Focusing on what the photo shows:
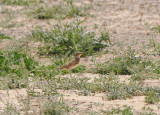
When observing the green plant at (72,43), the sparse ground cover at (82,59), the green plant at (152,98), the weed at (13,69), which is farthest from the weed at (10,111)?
the green plant at (72,43)

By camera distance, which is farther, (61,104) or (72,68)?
(72,68)

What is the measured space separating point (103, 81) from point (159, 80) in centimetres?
84

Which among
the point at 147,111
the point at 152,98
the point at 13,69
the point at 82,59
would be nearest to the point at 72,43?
the point at 82,59

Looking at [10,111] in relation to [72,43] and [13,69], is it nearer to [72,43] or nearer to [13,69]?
[13,69]

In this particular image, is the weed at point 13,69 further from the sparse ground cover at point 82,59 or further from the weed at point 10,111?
the weed at point 10,111

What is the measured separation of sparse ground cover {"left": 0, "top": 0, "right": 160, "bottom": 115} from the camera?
551 centimetres

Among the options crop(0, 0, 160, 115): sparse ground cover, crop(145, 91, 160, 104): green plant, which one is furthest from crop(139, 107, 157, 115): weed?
crop(145, 91, 160, 104): green plant

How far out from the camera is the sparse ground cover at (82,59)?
18.1 ft

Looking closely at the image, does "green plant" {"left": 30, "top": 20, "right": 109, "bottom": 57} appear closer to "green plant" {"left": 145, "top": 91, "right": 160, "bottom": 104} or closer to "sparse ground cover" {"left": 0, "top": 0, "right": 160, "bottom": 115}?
"sparse ground cover" {"left": 0, "top": 0, "right": 160, "bottom": 115}

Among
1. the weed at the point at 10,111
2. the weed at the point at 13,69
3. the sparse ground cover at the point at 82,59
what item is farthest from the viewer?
the weed at the point at 13,69

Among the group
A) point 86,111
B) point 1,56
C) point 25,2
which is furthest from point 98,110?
point 25,2

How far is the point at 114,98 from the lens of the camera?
5.82 metres

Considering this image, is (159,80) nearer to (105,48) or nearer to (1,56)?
(105,48)

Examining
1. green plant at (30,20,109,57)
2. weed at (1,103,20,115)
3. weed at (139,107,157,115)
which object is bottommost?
weed at (139,107,157,115)
